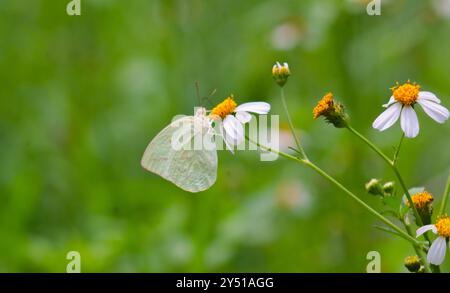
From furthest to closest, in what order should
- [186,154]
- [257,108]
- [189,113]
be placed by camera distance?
[189,113], [186,154], [257,108]

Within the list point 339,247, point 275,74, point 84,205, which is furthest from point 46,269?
point 275,74

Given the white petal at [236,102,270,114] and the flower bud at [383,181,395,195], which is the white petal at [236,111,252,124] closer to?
the white petal at [236,102,270,114]

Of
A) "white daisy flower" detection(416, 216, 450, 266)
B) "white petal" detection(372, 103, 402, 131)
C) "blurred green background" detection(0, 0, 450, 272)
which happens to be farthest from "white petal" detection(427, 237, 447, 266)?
"blurred green background" detection(0, 0, 450, 272)

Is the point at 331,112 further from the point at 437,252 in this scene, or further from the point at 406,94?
the point at 437,252

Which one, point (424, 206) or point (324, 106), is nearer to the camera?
point (424, 206)


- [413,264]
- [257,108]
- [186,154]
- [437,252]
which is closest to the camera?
[437,252]

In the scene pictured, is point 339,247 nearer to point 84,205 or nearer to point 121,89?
point 84,205

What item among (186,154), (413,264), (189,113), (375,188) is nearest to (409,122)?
(375,188)
